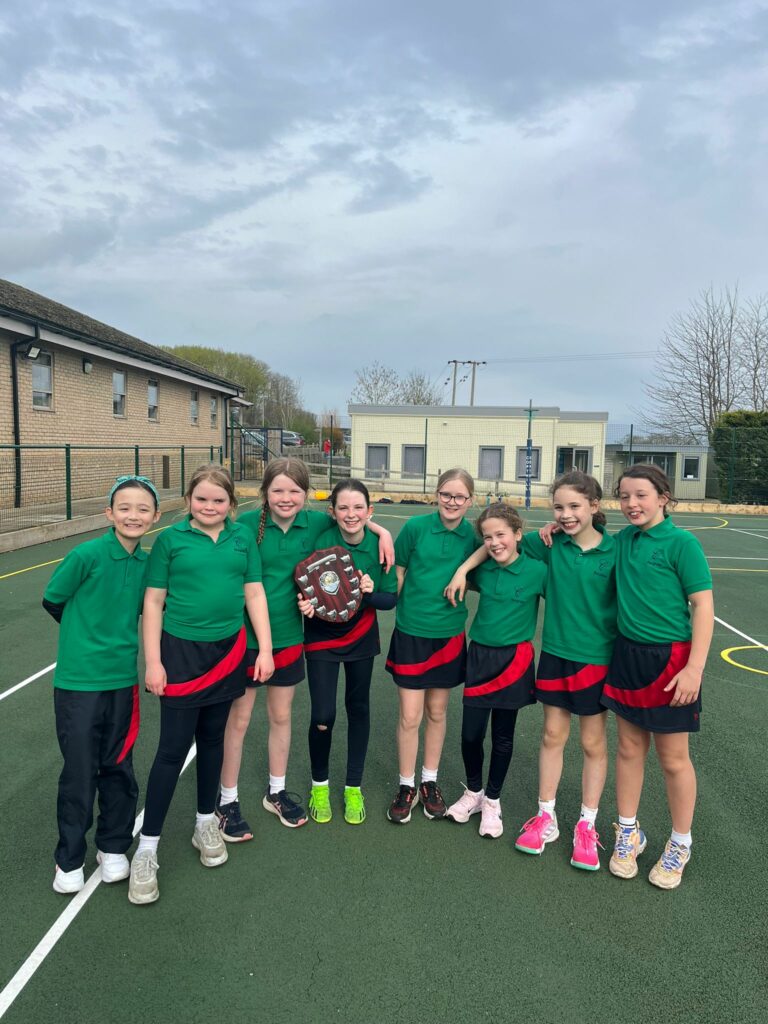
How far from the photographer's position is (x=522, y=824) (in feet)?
10.4

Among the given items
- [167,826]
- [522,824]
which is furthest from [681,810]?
[167,826]

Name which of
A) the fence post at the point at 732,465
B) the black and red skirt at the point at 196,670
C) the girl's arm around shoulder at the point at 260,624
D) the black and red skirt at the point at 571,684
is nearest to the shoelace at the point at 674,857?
the black and red skirt at the point at 571,684

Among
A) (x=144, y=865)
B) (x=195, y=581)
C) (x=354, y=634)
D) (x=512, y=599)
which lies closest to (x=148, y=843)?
(x=144, y=865)

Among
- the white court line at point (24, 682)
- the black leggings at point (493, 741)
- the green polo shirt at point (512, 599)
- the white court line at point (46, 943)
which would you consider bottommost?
the white court line at point (24, 682)

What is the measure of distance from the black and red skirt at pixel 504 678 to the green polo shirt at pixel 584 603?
0.51ft

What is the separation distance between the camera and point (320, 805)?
10.5 feet

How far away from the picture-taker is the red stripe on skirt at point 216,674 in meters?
2.63

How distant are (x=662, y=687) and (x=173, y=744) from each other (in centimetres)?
198

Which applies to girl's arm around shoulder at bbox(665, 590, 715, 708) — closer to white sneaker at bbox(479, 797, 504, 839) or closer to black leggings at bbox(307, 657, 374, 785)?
white sneaker at bbox(479, 797, 504, 839)

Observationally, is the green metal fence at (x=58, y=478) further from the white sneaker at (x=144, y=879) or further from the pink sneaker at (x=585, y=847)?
the pink sneaker at (x=585, y=847)

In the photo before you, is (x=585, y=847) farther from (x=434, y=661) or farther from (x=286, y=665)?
(x=286, y=665)

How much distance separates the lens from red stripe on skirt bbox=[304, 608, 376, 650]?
3031mm

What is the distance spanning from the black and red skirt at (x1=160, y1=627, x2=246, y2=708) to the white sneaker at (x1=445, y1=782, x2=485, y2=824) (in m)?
1.27

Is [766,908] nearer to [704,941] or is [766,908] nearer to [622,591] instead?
[704,941]
